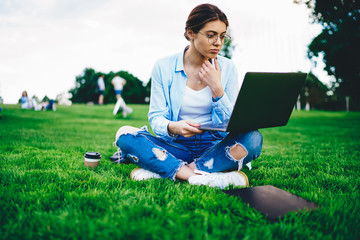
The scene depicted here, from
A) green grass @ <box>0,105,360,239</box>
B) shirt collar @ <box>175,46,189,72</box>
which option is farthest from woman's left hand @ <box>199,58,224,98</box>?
green grass @ <box>0,105,360,239</box>

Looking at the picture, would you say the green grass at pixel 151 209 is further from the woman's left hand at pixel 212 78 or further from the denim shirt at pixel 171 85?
the woman's left hand at pixel 212 78

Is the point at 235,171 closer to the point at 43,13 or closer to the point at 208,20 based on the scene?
the point at 208,20

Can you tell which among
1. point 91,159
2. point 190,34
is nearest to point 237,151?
point 190,34

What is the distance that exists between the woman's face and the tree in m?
9.71

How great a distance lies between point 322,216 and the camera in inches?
57.1

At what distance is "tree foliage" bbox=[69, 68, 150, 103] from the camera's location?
187 feet

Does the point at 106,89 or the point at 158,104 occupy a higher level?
the point at 106,89

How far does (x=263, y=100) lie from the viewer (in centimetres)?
176

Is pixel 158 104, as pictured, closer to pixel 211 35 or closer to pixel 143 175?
pixel 143 175

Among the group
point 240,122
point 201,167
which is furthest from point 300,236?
point 201,167

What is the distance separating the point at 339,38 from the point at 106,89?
1995 inches

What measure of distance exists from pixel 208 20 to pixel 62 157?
7.69 ft

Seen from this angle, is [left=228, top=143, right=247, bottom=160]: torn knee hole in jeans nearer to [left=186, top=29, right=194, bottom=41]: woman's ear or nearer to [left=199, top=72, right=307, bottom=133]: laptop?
[left=199, top=72, right=307, bottom=133]: laptop

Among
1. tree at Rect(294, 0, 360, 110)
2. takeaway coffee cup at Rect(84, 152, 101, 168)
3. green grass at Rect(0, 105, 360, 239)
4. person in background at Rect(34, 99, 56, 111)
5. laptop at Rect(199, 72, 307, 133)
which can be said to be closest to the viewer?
green grass at Rect(0, 105, 360, 239)
